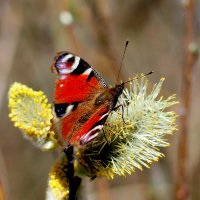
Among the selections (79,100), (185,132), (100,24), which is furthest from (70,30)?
(79,100)

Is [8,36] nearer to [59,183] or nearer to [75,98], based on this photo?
[75,98]

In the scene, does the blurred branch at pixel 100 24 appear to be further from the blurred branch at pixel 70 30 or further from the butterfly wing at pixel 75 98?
the butterfly wing at pixel 75 98

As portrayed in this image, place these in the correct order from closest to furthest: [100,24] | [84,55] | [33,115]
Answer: [33,115], [100,24], [84,55]

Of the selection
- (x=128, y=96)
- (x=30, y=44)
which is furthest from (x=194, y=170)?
(x=128, y=96)

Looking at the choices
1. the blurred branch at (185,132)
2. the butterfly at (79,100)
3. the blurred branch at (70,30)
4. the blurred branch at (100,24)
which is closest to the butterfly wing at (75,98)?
the butterfly at (79,100)

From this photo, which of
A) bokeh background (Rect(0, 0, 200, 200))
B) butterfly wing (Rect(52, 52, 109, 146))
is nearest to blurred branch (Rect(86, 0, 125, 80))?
bokeh background (Rect(0, 0, 200, 200))

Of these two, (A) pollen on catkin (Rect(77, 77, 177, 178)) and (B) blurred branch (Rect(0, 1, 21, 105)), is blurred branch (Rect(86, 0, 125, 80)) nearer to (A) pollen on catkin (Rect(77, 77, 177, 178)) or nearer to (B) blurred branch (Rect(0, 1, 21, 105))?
(B) blurred branch (Rect(0, 1, 21, 105))
